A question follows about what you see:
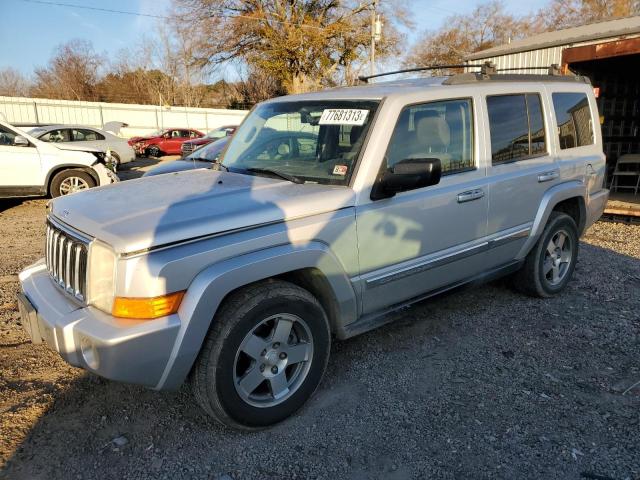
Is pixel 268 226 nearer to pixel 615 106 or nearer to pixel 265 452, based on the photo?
pixel 265 452

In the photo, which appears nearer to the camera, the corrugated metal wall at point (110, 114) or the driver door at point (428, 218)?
the driver door at point (428, 218)

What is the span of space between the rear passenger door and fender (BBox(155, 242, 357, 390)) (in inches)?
71.3

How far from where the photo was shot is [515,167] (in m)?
3.98

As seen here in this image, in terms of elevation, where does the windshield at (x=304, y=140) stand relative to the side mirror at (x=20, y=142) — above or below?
below

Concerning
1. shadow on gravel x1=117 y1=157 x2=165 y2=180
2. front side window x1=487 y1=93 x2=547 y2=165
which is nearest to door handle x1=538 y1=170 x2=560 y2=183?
front side window x1=487 y1=93 x2=547 y2=165

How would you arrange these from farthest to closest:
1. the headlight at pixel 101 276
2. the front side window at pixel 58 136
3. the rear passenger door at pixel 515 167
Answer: the front side window at pixel 58 136, the rear passenger door at pixel 515 167, the headlight at pixel 101 276

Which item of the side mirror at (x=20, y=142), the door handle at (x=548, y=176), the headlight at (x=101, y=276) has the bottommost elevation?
the headlight at (x=101, y=276)

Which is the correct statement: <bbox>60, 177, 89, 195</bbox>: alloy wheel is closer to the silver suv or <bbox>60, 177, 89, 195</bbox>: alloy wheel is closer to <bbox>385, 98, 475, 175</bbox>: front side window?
the silver suv

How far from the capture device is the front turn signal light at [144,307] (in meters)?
2.35

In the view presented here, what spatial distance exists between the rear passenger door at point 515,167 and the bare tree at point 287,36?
26.8m

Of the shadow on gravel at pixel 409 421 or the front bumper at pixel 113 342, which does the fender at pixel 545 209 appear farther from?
the front bumper at pixel 113 342

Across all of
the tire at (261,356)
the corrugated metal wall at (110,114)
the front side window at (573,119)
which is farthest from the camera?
the corrugated metal wall at (110,114)

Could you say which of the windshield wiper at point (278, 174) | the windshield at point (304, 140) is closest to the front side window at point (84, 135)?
the windshield at point (304, 140)

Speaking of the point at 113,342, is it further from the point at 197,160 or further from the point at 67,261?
the point at 197,160
